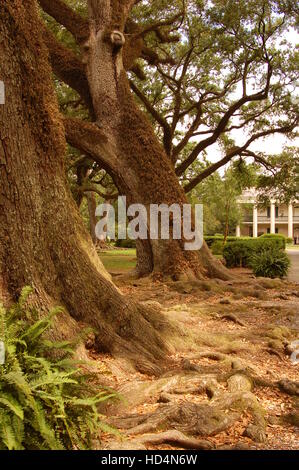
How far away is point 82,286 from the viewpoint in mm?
5246

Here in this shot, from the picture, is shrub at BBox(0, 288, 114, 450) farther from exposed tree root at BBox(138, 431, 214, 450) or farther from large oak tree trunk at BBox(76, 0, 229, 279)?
large oak tree trunk at BBox(76, 0, 229, 279)

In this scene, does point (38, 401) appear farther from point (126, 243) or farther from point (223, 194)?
point (126, 243)

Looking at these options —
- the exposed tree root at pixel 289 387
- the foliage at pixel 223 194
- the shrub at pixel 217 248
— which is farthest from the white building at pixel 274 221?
the exposed tree root at pixel 289 387

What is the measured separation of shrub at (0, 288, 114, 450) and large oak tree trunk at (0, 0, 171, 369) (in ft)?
2.72

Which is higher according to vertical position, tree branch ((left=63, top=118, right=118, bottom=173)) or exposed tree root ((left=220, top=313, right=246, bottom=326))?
tree branch ((left=63, top=118, right=118, bottom=173))

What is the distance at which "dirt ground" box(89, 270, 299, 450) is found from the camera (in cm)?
371

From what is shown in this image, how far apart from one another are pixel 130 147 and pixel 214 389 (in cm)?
830

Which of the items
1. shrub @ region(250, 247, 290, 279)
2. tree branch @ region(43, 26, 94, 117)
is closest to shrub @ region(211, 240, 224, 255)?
shrub @ region(250, 247, 290, 279)

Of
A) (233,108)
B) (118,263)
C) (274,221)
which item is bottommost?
(118,263)

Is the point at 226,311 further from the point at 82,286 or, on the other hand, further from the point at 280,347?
the point at 82,286

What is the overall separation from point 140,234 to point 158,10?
377 inches

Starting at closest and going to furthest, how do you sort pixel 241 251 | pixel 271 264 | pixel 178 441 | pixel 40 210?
pixel 178 441 → pixel 40 210 → pixel 271 264 → pixel 241 251

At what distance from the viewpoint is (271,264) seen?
51.9 ft

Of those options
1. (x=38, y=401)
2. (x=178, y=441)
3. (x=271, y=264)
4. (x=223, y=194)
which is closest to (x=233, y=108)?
(x=271, y=264)
